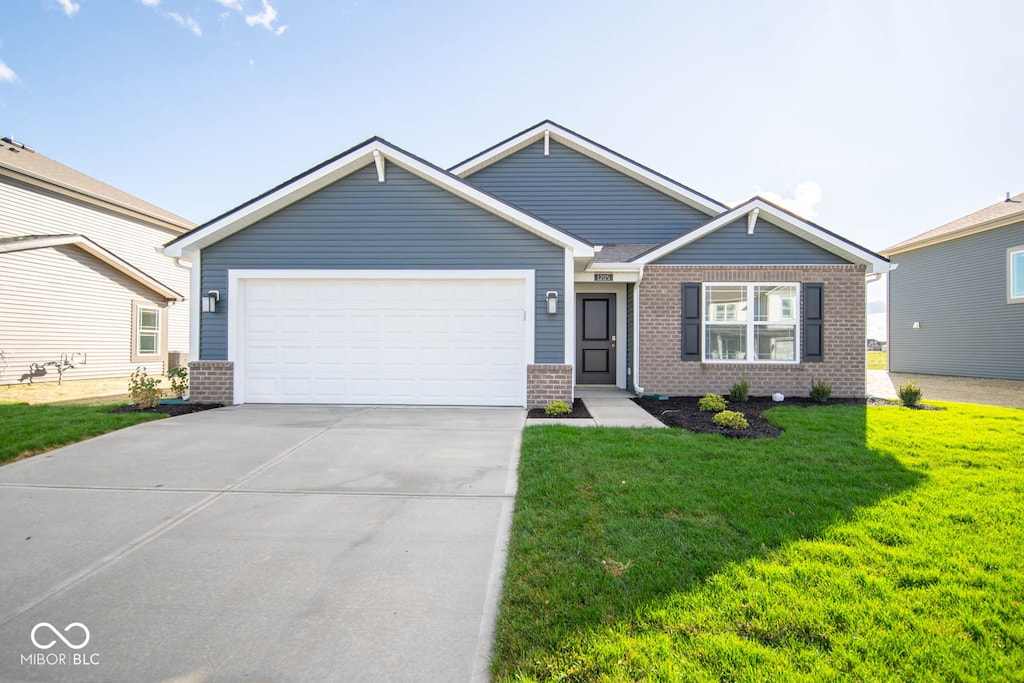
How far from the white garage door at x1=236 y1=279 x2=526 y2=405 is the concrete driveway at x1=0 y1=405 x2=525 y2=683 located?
119 inches

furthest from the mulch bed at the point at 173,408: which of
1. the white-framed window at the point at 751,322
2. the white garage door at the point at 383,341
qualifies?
the white-framed window at the point at 751,322

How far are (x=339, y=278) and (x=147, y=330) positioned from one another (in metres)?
11.5

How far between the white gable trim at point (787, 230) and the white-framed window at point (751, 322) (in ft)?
3.34

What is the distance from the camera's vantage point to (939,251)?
15.9 m

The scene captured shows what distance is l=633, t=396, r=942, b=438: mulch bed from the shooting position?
621 cm

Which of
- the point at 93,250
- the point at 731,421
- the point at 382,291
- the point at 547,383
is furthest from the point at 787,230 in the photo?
the point at 93,250

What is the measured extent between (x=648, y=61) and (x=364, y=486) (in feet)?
34.8

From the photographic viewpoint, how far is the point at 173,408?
7.97 meters

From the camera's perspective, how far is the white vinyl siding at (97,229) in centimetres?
1295

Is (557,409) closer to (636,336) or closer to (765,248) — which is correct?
(636,336)

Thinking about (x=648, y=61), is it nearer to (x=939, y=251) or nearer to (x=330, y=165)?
(x=330, y=165)

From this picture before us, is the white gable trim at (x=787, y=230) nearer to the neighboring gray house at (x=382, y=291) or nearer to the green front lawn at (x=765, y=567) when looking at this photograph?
the neighboring gray house at (x=382, y=291)

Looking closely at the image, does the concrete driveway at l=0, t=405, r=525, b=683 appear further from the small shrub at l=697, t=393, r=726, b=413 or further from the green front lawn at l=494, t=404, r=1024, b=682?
the small shrub at l=697, t=393, r=726, b=413
